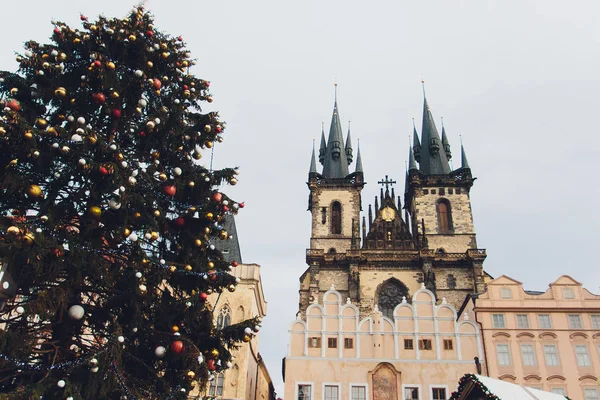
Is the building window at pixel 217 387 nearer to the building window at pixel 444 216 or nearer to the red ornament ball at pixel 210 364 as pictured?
the red ornament ball at pixel 210 364

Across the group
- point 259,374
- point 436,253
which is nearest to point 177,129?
point 259,374

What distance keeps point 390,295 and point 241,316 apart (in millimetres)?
17317

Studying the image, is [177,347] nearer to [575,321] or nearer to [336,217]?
[575,321]

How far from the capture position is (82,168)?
22.2ft

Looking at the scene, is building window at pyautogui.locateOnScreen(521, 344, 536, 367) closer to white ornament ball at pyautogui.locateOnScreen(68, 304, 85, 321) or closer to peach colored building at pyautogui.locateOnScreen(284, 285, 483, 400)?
peach colored building at pyautogui.locateOnScreen(284, 285, 483, 400)

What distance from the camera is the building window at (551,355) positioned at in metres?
21.0

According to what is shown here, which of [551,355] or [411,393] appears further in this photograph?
[551,355]

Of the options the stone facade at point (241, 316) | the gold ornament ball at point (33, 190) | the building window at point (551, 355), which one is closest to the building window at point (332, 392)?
the stone facade at point (241, 316)

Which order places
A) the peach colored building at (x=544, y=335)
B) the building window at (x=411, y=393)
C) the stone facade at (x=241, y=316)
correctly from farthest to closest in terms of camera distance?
the stone facade at (x=241, y=316) < the peach colored building at (x=544, y=335) < the building window at (x=411, y=393)

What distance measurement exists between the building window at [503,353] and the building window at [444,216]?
21.5 m

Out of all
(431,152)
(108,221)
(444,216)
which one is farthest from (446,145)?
(108,221)

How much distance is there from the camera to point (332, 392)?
2003 centimetres

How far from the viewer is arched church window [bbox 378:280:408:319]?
37906mm

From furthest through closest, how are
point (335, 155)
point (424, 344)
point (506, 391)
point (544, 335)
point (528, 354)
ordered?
point (335, 155) < point (544, 335) < point (528, 354) < point (424, 344) < point (506, 391)
